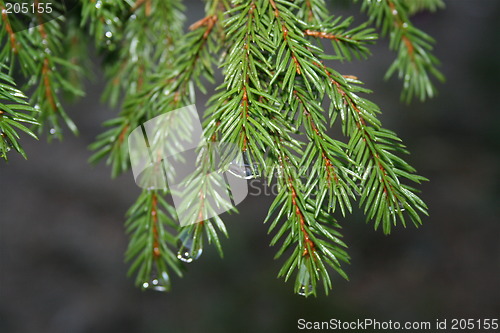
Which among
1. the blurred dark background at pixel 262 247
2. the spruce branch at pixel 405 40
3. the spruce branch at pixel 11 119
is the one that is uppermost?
the spruce branch at pixel 405 40

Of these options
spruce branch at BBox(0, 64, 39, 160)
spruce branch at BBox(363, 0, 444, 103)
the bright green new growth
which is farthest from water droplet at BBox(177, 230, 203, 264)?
spruce branch at BBox(363, 0, 444, 103)

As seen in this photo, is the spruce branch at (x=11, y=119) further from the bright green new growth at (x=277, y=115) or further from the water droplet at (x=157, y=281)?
the water droplet at (x=157, y=281)

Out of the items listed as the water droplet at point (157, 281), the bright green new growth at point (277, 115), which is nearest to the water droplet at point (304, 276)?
the bright green new growth at point (277, 115)

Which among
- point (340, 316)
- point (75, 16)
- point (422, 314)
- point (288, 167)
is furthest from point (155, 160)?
point (422, 314)

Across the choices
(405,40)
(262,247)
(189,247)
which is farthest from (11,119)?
(262,247)

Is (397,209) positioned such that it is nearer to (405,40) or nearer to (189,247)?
(189,247)

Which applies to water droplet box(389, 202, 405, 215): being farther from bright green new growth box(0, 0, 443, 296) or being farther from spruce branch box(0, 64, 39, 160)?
spruce branch box(0, 64, 39, 160)

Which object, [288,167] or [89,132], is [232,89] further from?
[89,132]
